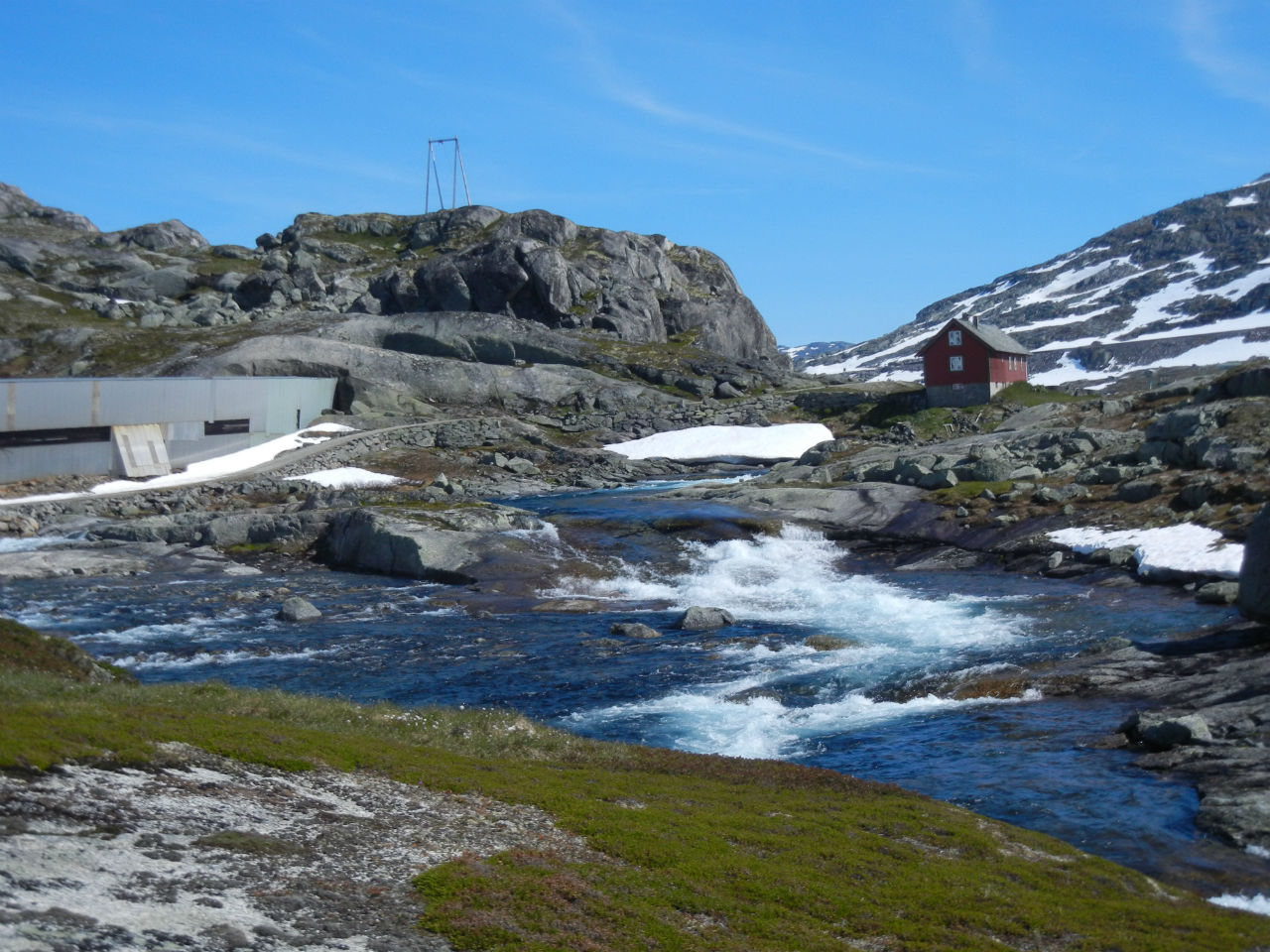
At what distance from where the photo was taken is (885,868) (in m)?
14.8

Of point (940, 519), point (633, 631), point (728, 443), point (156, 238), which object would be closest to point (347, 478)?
point (728, 443)

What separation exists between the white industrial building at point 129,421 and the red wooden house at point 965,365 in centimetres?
5912

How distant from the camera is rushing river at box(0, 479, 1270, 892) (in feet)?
68.9

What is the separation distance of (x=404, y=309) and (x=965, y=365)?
237ft

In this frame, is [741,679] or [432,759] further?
[741,679]

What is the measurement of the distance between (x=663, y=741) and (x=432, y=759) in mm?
8531

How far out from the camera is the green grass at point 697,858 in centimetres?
1199

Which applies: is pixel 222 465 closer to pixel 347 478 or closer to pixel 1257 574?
pixel 347 478

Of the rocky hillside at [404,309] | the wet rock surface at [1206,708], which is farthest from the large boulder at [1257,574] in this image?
the rocky hillside at [404,309]

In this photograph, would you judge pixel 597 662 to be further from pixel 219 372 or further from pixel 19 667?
pixel 219 372

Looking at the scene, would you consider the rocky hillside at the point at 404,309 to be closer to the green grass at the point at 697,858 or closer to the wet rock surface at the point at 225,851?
the green grass at the point at 697,858

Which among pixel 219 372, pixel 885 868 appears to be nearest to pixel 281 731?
pixel 885 868

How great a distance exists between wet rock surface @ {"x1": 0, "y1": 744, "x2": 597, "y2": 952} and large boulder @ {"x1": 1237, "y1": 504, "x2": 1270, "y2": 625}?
81.2ft

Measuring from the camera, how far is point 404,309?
133125 millimetres
